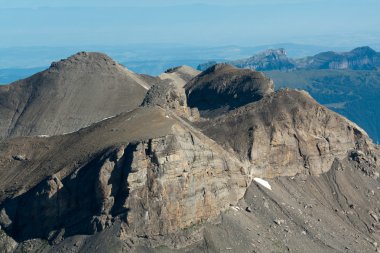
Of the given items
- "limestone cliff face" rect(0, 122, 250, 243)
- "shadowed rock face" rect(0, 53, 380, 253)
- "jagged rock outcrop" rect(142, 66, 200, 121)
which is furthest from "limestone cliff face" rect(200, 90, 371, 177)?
"limestone cliff face" rect(0, 122, 250, 243)

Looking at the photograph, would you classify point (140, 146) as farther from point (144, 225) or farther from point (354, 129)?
point (354, 129)

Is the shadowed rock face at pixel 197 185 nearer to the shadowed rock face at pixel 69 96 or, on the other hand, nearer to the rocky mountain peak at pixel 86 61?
the shadowed rock face at pixel 69 96

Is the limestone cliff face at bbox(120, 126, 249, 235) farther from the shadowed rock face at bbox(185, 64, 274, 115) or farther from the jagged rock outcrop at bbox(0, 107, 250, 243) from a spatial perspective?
the shadowed rock face at bbox(185, 64, 274, 115)

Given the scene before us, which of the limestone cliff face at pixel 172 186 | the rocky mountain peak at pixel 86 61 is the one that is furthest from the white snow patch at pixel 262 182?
the rocky mountain peak at pixel 86 61

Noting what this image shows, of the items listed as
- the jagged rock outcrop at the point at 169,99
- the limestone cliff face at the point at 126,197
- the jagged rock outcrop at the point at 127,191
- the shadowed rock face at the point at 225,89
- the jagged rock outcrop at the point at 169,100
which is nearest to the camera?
the limestone cliff face at the point at 126,197

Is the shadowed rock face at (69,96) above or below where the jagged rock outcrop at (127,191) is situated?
below

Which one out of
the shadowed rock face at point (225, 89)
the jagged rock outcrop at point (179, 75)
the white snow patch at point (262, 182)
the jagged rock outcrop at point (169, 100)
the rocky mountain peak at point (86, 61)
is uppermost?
the jagged rock outcrop at point (169, 100)

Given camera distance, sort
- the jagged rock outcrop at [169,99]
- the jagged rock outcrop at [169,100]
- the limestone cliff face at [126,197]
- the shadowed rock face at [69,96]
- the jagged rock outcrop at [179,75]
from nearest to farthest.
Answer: the limestone cliff face at [126,197] < the jagged rock outcrop at [169,100] < the jagged rock outcrop at [169,99] < the shadowed rock face at [69,96] < the jagged rock outcrop at [179,75]
